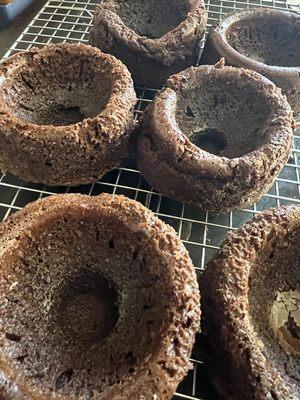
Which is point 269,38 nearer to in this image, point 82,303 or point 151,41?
point 151,41

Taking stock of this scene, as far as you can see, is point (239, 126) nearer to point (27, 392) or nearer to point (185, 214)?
point (185, 214)

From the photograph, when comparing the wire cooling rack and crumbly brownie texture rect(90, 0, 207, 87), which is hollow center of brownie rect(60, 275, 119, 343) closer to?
the wire cooling rack

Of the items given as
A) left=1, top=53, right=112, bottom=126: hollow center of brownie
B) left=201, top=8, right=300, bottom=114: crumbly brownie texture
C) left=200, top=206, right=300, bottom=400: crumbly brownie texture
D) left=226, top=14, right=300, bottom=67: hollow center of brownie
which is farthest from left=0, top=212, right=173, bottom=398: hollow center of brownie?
left=226, top=14, right=300, bottom=67: hollow center of brownie

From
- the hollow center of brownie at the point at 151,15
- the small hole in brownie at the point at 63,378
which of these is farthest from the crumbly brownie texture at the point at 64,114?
the small hole in brownie at the point at 63,378

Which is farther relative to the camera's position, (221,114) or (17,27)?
(17,27)

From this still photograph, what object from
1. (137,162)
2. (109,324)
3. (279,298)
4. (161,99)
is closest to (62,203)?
(109,324)

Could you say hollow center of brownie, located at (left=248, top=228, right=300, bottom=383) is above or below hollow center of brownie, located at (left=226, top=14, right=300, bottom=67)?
below

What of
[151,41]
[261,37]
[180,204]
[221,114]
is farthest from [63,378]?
[261,37]
